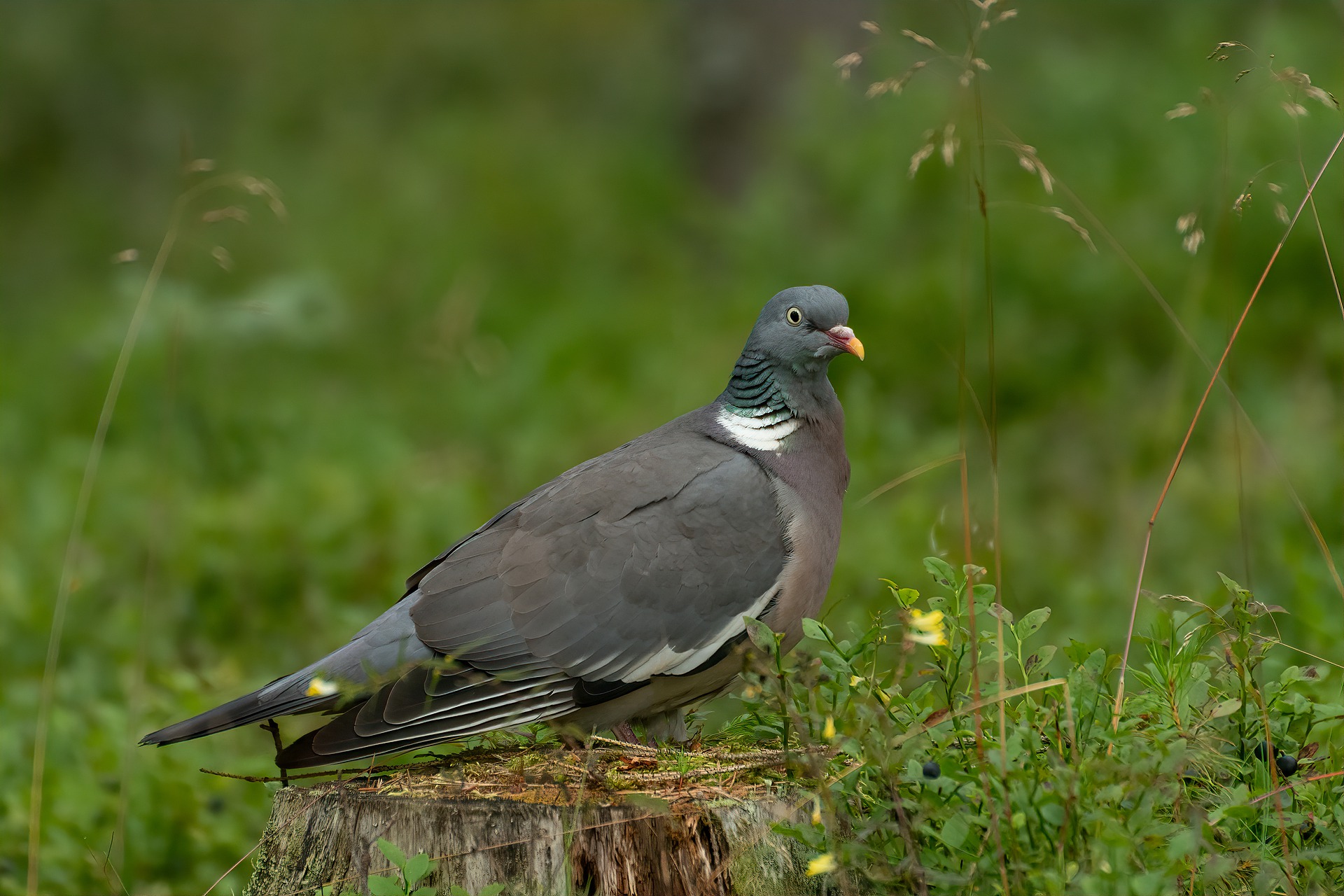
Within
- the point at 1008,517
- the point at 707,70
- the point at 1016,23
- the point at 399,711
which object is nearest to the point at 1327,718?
the point at 399,711

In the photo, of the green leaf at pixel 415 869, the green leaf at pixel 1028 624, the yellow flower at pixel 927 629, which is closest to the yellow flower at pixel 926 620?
the yellow flower at pixel 927 629

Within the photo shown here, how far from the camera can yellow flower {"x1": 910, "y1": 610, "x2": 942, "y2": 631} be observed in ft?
8.07

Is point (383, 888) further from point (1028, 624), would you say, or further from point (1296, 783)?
point (1296, 783)

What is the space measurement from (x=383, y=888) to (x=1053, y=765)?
1.35 metres

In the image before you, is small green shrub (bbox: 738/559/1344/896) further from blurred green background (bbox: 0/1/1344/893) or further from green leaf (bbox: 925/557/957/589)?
blurred green background (bbox: 0/1/1344/893)

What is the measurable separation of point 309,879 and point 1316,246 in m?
6.62

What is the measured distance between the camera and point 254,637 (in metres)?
5.93

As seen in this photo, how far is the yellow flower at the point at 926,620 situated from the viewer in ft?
8.07

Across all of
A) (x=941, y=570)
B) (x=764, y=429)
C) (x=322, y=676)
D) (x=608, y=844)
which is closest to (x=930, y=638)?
(x=941, y=570)

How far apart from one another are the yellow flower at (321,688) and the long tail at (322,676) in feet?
0.06

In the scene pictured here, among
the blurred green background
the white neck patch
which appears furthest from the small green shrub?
the white neck patch

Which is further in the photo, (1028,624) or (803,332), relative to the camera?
(803,332)

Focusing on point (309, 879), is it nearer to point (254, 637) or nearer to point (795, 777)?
point (795, 777)

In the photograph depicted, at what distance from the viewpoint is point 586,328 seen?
32.4 ft
